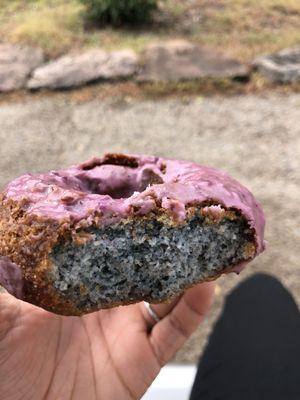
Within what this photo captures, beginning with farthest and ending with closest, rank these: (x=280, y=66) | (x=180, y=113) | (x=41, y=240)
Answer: (x=280, y=66) < (x=180, y=113) < (x=41, y=240)

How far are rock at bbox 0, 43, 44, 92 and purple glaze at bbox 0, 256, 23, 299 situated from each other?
133 inches

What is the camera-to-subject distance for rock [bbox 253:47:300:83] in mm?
4641

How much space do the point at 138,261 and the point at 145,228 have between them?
0.09m

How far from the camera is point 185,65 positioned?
4.70 metres

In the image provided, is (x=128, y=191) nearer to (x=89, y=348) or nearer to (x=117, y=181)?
(x=117, y=181)

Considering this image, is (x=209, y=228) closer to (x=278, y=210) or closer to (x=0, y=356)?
(x=0, y=356)

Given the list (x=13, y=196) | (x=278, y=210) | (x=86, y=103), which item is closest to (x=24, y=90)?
(x=86, y=103)

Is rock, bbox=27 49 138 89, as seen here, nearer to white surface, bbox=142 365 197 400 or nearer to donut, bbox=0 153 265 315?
white surface, bbox=142 365 197 400

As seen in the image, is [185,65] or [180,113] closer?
[180,113]

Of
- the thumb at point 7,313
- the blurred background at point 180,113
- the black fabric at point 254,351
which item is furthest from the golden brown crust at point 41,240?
the blurred background at point 180,113

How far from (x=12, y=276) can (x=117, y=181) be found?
1.50ft

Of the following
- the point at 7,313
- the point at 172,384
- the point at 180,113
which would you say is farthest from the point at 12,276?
the point at 180,113

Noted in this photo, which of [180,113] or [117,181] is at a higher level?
[117,181]

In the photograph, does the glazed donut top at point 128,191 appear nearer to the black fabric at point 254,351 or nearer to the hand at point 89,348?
the hand at point 89,348
